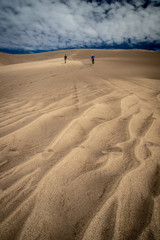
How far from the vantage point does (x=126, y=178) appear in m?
0.89

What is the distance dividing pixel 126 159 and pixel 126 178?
0.20 m

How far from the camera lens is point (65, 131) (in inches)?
57.6

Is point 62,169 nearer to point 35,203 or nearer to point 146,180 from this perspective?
point 35,203

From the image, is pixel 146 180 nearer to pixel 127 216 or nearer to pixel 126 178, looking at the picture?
pixel 126 178

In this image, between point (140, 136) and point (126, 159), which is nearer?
point (126, 159)

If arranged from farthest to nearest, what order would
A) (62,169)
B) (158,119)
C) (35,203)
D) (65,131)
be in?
(158,119)
(65,131)
(62,169)
(35,203)

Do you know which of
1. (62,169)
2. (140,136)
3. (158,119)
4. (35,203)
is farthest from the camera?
(158,119)

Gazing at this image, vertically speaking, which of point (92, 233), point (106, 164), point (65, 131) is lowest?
point (92, 233)

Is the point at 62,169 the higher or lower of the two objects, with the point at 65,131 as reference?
lower

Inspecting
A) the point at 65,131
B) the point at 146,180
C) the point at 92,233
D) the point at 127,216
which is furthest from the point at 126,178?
the point at 65,131

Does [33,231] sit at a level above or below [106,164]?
below

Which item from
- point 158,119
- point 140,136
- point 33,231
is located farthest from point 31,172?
point 158,119

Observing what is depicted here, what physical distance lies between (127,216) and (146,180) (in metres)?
0.32

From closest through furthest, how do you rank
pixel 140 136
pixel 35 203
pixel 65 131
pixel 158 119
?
pixel 35 203, pixel 140 136, pixel 65 131, pixel 158 119
